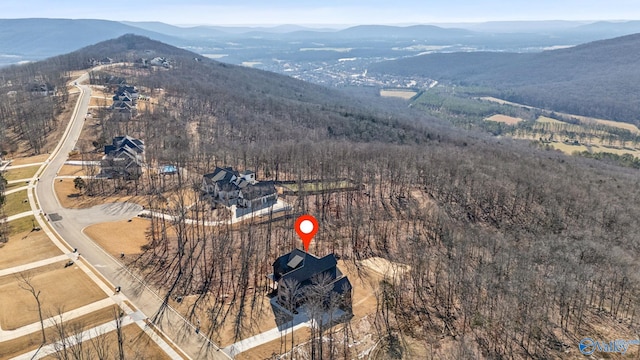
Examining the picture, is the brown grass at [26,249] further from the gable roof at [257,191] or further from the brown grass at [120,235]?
the gable roof at [257,191]

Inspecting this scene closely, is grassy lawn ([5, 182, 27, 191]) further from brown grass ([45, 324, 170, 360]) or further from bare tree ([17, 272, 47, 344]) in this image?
brown grass ([45, 324, 170, 360])

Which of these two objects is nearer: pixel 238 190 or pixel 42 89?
pixel 238 190

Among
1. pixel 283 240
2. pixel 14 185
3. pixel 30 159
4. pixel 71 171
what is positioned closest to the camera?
pixel 283 240

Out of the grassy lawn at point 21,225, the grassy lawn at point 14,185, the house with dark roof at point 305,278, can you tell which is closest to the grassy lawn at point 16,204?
the grassy lawn at point 14,185

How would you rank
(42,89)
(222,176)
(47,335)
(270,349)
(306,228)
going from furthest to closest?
(42,89) < (222,176) < (306,228) < (47,335) < (270,349)

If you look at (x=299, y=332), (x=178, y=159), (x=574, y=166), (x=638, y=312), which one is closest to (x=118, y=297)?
(x=299, y=332)

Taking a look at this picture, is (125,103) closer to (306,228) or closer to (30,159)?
(30,159)

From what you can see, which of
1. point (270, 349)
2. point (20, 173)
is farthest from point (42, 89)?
point (270, 349)

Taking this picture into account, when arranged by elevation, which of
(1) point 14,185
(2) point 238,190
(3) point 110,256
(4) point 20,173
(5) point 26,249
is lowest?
(3) point 110,256
